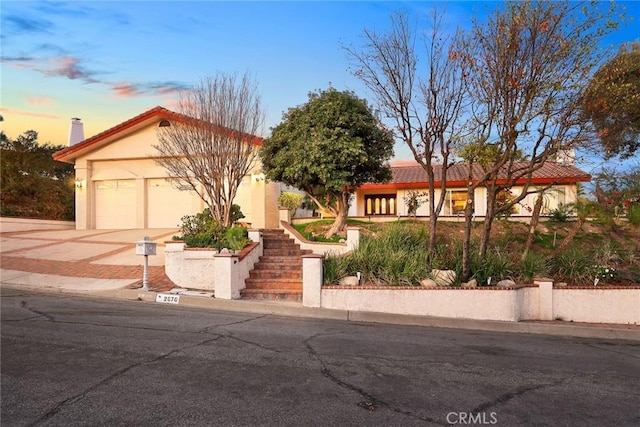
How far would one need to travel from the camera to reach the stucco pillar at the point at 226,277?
11281mm

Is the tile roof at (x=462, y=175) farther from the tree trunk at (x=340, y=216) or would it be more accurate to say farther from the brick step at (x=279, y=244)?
the brick step at (x=279, y=244)

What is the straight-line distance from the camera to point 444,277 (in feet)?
36.5

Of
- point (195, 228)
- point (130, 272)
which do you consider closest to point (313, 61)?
point (195, 228)

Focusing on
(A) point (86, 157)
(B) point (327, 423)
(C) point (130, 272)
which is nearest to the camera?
(B) point (327, 423)

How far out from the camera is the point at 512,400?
495cm

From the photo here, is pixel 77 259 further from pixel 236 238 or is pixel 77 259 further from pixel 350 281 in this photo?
pixel 350 281

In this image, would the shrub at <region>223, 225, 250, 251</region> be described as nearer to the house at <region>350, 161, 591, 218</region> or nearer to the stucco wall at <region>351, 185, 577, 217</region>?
the house at <region>350, 161, 591, 218</region>

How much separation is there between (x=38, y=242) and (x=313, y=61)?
48.2 ft

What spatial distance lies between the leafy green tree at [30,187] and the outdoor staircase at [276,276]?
18.9 m

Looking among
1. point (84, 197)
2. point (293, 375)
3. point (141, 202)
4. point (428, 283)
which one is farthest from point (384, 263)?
point (84, 197)

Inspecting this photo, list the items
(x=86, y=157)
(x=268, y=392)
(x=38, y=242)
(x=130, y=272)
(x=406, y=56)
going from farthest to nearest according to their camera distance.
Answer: (x=86, y=157)
(x=38, y=242)
(x=130, y=272)
(x=406, y=56)
(x=268, y=392)

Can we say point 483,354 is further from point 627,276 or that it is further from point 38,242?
point 38,242

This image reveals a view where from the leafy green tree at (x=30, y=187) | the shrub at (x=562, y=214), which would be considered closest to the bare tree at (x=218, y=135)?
the shrub at (x=562, y=214)

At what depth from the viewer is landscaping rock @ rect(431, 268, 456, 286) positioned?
36.1 feet
